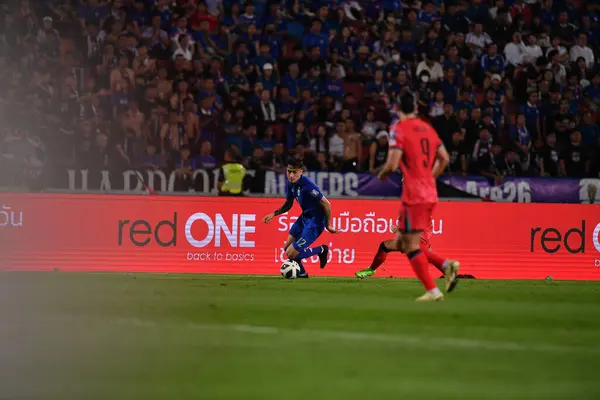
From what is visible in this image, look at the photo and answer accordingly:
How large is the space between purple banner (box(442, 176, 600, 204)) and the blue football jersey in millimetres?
5017

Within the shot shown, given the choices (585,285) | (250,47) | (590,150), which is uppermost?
(250,47)

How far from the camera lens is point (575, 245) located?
20.3 meters

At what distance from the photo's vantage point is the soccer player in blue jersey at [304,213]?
16672 mm

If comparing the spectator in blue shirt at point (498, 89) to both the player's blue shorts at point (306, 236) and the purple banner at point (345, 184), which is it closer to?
the purple banner at point (345, 184)

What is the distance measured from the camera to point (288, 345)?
809 cm

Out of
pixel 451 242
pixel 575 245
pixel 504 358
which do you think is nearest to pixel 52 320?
pixel 504 358

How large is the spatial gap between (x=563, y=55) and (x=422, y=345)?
1882 centimetres

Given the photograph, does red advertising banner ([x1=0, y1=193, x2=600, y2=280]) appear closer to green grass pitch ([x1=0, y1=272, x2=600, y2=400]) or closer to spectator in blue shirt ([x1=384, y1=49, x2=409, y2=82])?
spectator in blue shirt ([x1=384, y1=49, x2=409, y2=82])

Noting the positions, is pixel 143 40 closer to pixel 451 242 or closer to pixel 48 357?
pixel 451 242

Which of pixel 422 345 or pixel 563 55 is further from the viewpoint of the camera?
pixel 563 55

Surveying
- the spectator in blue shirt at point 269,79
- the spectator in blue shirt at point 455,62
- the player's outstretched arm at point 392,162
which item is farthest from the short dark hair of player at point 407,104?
the spectator in blue shirt at point 455,62

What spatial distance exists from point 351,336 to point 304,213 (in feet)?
27.7

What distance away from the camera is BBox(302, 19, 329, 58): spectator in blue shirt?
957 inches

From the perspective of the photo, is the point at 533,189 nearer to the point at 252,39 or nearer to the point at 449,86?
the point at 449,86
